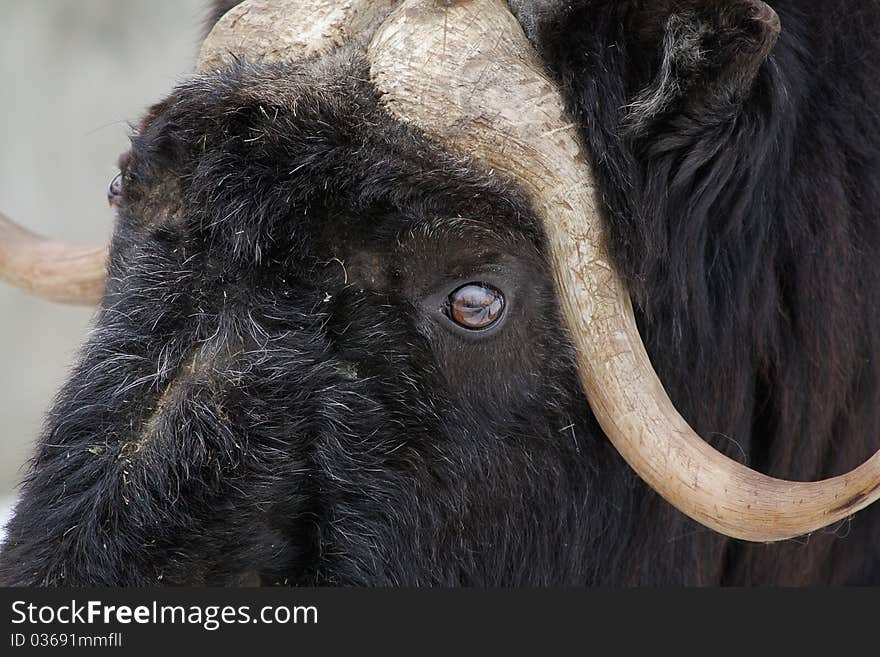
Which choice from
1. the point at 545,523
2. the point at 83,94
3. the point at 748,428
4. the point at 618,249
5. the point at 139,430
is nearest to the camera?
the point at 139,430

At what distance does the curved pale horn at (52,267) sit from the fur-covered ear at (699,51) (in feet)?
5.75

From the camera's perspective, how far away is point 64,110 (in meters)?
7.84

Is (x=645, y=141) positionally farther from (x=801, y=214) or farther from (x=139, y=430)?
(x=139, y=430)

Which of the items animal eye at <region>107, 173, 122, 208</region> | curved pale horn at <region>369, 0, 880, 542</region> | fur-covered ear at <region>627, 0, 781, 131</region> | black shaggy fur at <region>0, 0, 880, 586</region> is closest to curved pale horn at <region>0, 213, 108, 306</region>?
animal eye at <region>107, 173, 122, 208</region>

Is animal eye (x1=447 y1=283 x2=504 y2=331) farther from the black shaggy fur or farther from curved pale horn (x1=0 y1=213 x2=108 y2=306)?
curved pale horn (x1=0 y1=213 x2=108 y2=306)

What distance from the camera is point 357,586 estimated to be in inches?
76.2

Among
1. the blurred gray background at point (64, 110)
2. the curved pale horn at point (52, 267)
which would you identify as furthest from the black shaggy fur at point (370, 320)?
the blurred gray background at point (64, 110)

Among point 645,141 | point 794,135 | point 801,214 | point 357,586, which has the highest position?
point 645,141

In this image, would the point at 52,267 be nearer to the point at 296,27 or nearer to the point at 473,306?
the point at 296,27

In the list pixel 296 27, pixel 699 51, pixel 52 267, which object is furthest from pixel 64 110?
pixel 699 51

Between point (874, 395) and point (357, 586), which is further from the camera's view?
point (874, 395)

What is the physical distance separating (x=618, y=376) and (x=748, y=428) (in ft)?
1.89

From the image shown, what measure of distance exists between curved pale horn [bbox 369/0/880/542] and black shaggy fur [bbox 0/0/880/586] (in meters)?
0.04

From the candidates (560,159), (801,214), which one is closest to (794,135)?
(801,214)
